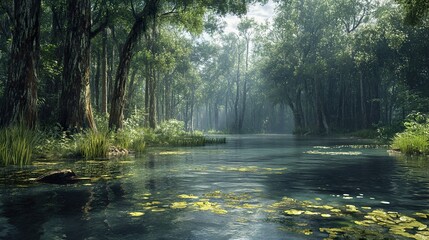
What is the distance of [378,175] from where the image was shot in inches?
458

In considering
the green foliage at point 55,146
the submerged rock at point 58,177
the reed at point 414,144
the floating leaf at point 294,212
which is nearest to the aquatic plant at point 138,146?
the green foliage at point 55,146

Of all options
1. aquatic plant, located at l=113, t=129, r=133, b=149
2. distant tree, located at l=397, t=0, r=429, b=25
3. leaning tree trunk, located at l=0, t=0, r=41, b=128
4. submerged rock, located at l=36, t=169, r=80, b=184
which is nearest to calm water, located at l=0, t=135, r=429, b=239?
submerged rock, located at l=36, t=169, r=80, b=184

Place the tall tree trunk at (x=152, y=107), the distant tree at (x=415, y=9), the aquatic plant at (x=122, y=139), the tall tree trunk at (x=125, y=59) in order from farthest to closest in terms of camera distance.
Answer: the tall tree trunk at (x=152, y=107) < the tall tree trunk at (x=125, y=59) < the aquatic plant at (x=122, y=139) < the distant tree at (x=415, y=9)

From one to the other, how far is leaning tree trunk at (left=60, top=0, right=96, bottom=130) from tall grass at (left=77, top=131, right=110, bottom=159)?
175 centimetres

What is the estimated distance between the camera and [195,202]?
23.8 feet

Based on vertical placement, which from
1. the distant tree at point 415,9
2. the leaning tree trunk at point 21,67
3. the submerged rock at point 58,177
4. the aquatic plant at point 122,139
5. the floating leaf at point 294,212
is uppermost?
the distant tree at point 415,9

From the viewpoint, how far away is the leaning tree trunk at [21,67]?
1472cm

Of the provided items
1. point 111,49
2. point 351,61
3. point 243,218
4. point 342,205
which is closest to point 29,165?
point 243,218

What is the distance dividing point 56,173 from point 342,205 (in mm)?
6873

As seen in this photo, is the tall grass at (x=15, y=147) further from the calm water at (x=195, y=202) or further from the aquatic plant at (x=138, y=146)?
the aquatic plant at (x=138, y=146)

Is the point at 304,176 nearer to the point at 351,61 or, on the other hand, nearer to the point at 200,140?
the point at 200,140

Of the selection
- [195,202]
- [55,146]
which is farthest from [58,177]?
[55,146]

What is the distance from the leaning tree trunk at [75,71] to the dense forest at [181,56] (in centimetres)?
5

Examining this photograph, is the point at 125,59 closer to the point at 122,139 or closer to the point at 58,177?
the point at 122,139
